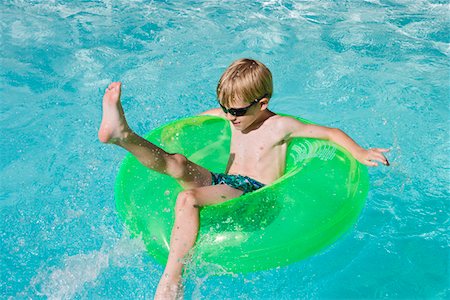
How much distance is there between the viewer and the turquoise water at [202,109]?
3.61 meters

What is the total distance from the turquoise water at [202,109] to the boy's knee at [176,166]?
611 mm

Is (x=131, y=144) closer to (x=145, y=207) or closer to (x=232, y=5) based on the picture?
(x=145, y=207)

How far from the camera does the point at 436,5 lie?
6.71 meters

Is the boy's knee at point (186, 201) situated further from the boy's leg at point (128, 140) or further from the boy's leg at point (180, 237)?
the boy's leg at point (128, 140)

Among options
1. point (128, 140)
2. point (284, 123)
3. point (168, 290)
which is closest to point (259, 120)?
point (284, 123)

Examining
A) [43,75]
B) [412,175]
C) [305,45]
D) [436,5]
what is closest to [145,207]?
[412,175]

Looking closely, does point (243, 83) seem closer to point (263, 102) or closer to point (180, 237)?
point (263, 102)

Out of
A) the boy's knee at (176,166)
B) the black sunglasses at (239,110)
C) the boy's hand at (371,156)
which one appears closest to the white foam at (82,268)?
the boy's knee at (176,166)

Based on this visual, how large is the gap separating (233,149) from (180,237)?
34.8 inches

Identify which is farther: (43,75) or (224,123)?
(43,75)

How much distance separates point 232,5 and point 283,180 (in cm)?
418

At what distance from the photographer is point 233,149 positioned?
3.71 meters

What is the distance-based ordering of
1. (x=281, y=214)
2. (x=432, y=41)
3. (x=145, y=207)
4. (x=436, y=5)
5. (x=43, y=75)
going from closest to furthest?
(x=281, y=214), (x=145, y=207), (x=43, y=75), (x=432, y=41), (x=436, y=5)

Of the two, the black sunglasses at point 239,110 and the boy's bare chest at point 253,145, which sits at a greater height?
the black sunglasses at point 239,110
